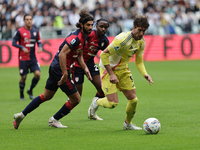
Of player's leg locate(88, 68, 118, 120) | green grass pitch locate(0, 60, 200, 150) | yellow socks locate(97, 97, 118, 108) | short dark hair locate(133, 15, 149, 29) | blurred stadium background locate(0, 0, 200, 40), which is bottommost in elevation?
green grass pitch locate(0, 60, 200, 150)

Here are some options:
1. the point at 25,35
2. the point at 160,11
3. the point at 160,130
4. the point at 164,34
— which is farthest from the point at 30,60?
the point at 160,11

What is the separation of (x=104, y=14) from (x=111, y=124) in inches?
751

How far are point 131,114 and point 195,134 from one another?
119cm

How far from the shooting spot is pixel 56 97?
12.8 m

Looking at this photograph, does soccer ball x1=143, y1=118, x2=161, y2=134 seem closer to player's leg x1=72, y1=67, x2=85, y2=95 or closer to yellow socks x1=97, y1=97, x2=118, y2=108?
yellow socks x1=97, y1=97, x2=118, y2=108

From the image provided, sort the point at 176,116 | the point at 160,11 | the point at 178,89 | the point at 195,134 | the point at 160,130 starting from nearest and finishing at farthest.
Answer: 1. the point at 195,134
2. the point at 160,130
3. the point at 176,116
4. the point at 178,89
5. the point at 160,11

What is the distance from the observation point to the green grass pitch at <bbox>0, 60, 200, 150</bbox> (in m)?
6.32

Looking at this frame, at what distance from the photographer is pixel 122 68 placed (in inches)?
301

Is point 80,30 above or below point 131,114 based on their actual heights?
above

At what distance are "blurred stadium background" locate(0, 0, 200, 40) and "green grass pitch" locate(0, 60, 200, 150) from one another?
31.6 feet

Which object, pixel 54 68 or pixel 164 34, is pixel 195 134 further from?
pixel 164 34

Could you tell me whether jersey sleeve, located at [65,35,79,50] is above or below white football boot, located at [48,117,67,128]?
above

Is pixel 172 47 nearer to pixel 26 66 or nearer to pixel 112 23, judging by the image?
pixel 112 23

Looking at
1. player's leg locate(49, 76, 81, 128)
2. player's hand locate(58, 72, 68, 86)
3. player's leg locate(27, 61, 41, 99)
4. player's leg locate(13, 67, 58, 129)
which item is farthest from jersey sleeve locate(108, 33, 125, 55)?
player's leg locate(27, 61, 41, 99)
